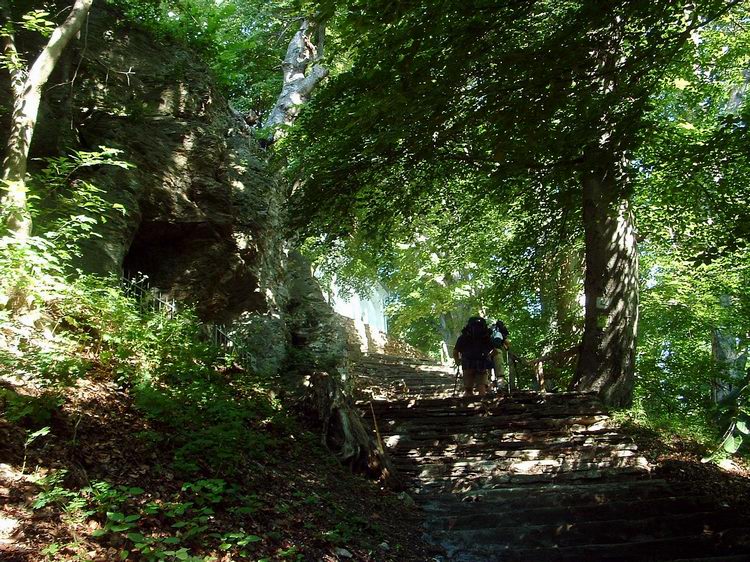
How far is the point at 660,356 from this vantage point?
15984 millimetres

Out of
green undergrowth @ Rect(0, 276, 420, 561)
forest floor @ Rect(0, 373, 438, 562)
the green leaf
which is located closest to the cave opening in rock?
green undergrowth @ Rect(0, 276, 420, 561)

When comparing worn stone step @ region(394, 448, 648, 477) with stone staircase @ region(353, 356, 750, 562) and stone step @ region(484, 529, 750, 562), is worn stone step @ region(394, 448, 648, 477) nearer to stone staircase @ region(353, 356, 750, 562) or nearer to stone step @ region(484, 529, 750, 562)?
stone staircase @ region(353, 356, 750, 562)

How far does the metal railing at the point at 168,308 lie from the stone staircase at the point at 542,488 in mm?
2648

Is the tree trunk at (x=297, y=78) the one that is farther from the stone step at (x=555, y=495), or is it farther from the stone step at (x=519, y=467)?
the stone step at (x=555, y=495)

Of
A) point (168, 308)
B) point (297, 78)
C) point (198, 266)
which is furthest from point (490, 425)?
point (297, 78)

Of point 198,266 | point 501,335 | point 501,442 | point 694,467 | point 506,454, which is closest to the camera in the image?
point 694,467

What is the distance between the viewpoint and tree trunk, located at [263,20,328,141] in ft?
50.1

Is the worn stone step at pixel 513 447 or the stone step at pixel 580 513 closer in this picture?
the stone step at pixel 580 513

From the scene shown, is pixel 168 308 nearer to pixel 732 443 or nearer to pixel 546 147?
pixel 546 147

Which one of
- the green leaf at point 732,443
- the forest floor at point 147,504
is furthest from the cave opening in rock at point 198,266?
the green leaf at point 732,443

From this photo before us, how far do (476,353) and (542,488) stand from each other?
4.36 metres

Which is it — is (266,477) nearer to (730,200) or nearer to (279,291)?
(279,291)

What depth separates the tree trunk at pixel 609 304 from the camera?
10.2 metres

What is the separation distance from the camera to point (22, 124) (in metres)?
6.20
